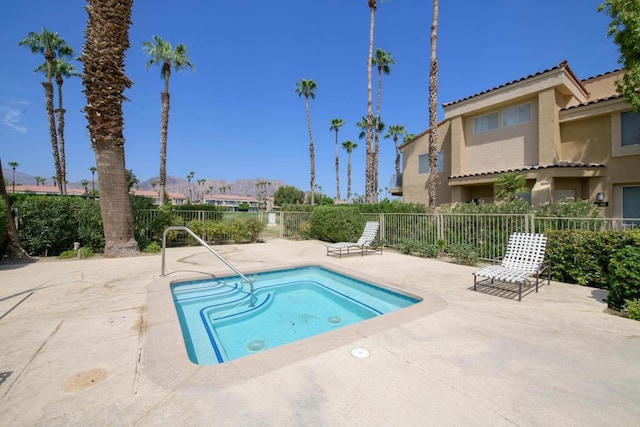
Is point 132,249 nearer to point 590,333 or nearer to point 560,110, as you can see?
point 590,333

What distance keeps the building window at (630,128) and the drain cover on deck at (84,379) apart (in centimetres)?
1768

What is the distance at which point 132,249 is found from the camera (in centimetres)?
977

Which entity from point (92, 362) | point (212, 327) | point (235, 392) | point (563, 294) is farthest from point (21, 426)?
point (563, 294)

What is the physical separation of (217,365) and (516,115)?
17.4 meters

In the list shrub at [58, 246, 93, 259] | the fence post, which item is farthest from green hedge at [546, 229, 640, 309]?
A: shrub at [58, 246, 93, 259]

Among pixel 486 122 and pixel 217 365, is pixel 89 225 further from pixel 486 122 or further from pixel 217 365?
pixel 486 122

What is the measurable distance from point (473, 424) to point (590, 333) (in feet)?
9.75

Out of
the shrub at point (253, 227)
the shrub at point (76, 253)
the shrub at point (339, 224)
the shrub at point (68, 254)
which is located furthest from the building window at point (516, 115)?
the shrub at point (68, 254)

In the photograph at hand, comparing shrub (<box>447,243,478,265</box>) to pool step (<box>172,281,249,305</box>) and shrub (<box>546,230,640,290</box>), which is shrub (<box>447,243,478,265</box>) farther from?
pool step (<box>172,281,249,305</box>)

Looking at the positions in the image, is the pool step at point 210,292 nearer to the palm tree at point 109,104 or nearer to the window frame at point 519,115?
the palm tree at point 109,104

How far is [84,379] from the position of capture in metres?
2.64

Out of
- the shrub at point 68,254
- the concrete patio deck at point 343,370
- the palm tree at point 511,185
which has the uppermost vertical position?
the palm tree at point 511,185

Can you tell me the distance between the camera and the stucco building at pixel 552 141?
1156 cm

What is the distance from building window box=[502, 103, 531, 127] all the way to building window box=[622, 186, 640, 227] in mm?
5017
